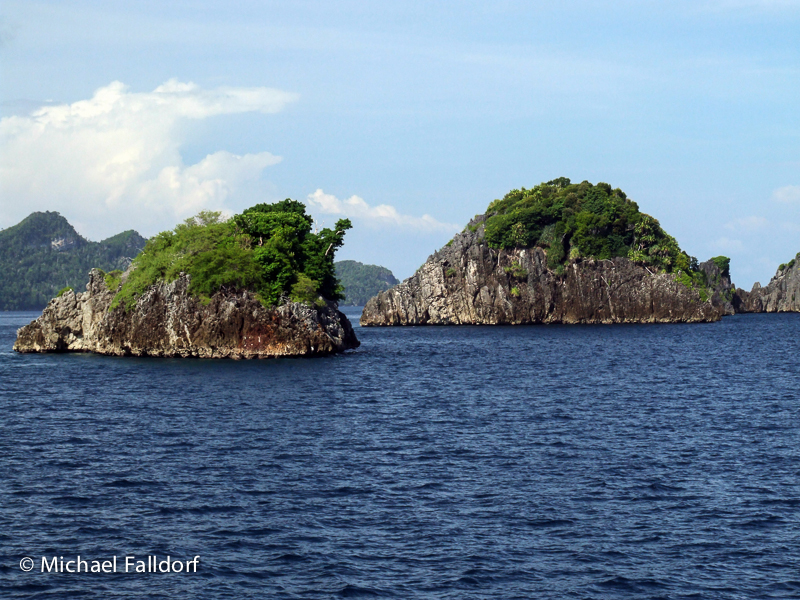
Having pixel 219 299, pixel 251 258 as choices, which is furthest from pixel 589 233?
pixel 219 299

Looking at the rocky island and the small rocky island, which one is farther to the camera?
the rocky island

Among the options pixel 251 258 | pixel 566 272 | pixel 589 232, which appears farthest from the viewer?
pixel 589 232

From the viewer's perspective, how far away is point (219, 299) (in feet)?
289

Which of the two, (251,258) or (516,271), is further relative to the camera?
(516,271)

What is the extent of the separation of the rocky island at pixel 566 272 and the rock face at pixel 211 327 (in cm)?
9596

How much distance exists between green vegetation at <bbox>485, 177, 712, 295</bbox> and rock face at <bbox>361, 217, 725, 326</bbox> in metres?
2.77

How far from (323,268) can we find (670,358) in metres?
43.2

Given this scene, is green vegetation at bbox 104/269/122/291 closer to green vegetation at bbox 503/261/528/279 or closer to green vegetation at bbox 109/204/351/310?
green vegetation at bbox 109/204/351/310

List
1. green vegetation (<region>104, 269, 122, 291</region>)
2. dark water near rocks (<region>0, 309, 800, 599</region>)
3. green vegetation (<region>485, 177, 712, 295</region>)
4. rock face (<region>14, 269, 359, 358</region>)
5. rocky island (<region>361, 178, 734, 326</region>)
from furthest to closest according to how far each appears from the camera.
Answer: green vegetation (<region>485, 177, 712, 295</region>) → rocky island (<region>361, 178, 734, 326</region>) → green vegetation (<region>104, 269, 122, 291</region>) → rock face (<region>14, 269, 359, 358</region>) → dark water near rocks (<region>0, 309, 800, 599</region>)

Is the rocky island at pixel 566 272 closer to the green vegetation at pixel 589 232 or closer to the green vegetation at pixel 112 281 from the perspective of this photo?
the green vegetation at pixel 589 232

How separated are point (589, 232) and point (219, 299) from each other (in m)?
120

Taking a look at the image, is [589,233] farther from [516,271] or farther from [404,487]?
[404,487]

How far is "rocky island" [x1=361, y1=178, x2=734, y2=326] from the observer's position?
609 feet

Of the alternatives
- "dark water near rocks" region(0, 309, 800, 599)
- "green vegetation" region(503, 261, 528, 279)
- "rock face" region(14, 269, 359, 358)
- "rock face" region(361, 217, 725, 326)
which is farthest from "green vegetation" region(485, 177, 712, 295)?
"dark water near rocks" region(0, 309, 800, 599)
